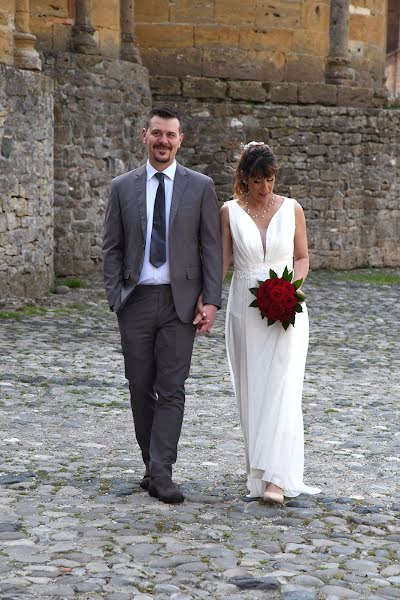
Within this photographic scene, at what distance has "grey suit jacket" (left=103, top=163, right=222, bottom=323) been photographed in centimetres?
617

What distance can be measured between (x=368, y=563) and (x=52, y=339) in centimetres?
705

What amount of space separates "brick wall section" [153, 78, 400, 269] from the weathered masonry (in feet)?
0.07

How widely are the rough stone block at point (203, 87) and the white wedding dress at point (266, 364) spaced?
541 inches

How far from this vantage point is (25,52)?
49.2 feet

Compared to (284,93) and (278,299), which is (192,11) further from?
(278,299)

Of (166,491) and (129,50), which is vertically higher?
(129,50)

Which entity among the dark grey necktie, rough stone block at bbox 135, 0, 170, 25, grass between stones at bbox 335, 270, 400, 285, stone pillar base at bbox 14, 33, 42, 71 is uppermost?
rough stone block at bbox 135, 0, 170, 25

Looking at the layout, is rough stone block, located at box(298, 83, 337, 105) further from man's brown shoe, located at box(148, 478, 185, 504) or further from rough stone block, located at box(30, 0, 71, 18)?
man's brown shoe, located at box(148, 478, 185, 504)

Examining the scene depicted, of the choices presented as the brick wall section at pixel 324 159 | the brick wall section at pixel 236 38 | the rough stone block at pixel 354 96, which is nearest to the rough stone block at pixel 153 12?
the brick wall section at pixel 236 38

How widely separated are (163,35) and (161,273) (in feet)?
46.5

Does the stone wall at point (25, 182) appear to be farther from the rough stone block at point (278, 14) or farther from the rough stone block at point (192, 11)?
the rough stone block at point (278, 14)

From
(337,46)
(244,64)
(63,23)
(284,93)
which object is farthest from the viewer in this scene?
(337,46)

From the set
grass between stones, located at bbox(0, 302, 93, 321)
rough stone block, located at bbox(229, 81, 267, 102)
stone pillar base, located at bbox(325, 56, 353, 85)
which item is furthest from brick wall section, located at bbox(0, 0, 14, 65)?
stone pillar base, located at bbox(325, 56, 353, 85)

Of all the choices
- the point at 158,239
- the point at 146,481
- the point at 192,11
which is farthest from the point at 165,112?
the point at 192,11
